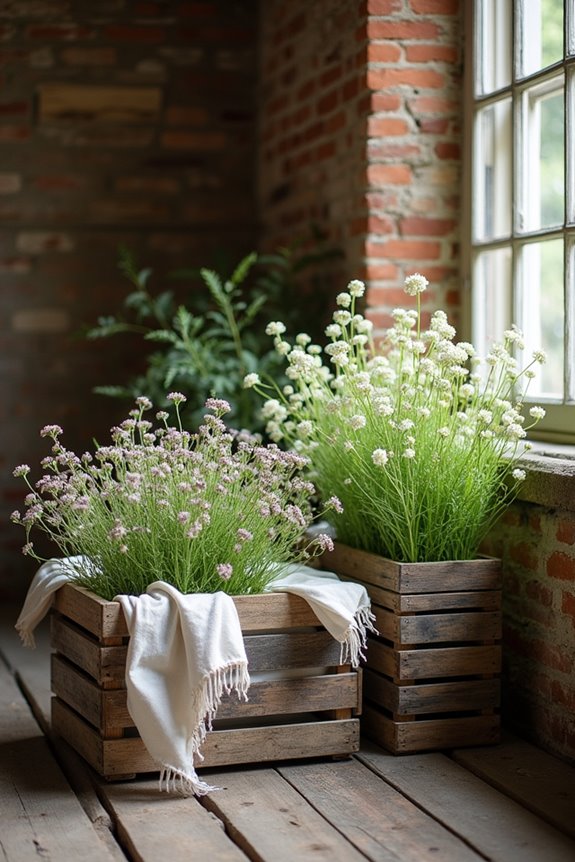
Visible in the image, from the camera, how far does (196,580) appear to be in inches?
108

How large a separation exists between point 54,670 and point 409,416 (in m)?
1.12

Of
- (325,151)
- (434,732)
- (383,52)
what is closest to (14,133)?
(325,151)

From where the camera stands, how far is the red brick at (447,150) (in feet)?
12.1

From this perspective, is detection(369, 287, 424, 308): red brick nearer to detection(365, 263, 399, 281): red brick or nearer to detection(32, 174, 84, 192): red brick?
detection(365, 263, 399, 281): red brick

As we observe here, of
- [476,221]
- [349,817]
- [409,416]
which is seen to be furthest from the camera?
[476,221]

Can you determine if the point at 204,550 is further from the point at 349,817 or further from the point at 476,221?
the point at 476,221

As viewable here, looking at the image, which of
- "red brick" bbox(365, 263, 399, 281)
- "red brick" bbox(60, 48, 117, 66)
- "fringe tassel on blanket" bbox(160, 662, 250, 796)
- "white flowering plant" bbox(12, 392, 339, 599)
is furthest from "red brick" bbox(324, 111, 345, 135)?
"fringe tassel on blanket" bbox(160, 662, 250, 796)

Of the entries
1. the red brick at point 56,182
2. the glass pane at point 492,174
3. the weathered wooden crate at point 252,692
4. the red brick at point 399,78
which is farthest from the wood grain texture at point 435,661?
the red brick at point 56,182

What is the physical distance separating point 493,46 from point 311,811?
92.2 inches

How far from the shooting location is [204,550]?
2.71 meters

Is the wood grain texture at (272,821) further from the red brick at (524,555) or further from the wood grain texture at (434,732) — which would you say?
the red brick at (524,555)

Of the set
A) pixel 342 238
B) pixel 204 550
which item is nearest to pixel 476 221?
pixel 342 238

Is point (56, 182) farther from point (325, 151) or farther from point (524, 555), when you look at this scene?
point (524, 555)

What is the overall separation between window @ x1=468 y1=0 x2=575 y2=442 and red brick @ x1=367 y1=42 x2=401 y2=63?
9.4 inches
